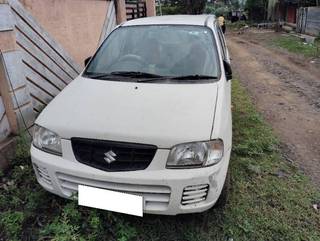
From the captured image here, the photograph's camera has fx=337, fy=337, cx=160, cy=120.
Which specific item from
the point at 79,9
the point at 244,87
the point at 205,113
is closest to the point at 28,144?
the point at 205,113

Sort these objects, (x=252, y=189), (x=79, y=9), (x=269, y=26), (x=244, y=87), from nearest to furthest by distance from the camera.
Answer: (x=252, y=189) → (x=79, y=9) → (x=244, y=87) → (x=269, y=26)

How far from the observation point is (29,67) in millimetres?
4402

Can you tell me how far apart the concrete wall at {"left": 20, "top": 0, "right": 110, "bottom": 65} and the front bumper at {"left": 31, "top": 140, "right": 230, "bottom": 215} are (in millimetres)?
3105

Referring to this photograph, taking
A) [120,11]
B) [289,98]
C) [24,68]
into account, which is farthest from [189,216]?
[120,11]

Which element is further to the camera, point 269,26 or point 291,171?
point 269,26

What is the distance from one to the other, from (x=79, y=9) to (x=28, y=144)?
3722 mm

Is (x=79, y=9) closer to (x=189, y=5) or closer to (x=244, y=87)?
(x=244, y=87)

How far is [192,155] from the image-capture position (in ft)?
8.00

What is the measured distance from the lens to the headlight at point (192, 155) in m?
2.42

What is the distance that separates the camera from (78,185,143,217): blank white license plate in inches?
96.7

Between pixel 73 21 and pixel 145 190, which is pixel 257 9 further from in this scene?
pixel 145 190

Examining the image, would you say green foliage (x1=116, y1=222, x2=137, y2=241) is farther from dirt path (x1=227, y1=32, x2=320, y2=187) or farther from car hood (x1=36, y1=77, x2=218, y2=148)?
dirt path (x1=227, y1=32, x2=320, y2=187)

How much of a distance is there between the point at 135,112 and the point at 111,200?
704mm

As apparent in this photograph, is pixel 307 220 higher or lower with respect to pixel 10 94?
lower
